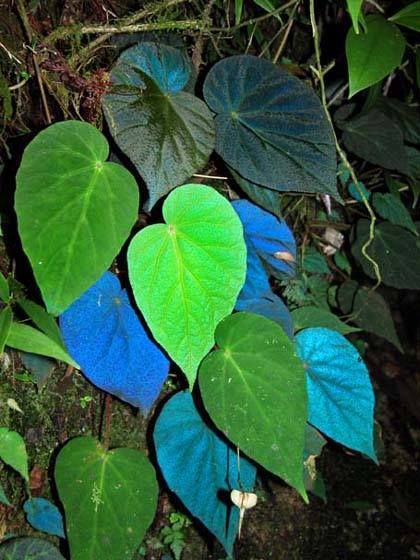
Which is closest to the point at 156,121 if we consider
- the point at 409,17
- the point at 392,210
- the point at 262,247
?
the point at 262,247

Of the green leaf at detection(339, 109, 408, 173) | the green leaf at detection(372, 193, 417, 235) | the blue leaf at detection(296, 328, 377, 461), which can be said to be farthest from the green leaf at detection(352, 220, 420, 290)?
the blue leaf at detection(296, 328, 377, 461)

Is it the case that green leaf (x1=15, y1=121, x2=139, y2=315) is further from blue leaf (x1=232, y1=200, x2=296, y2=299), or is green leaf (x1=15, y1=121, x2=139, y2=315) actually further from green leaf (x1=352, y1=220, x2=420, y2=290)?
green leaf (x1=352, y1=220, x2=420, y2=290)

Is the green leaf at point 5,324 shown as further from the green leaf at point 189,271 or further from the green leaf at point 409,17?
the green leaf at point 409,17

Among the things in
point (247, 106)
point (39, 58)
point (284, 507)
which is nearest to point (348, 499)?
point (284, 507)

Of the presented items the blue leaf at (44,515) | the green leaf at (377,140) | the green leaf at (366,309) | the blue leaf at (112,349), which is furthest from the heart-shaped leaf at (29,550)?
the green leaf at (377,140)

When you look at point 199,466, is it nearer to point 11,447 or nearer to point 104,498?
point 104,498
